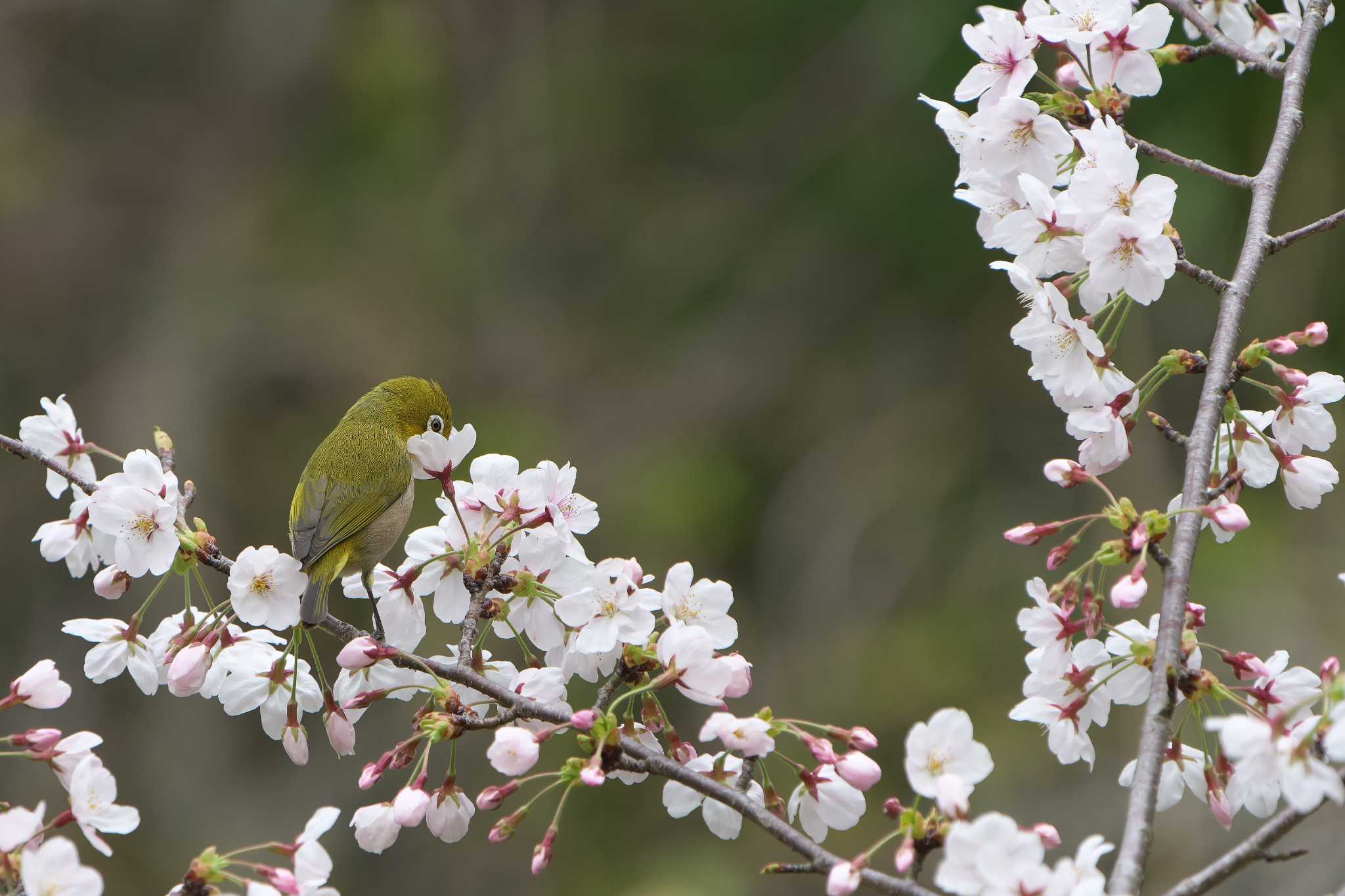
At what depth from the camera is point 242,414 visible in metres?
6.70

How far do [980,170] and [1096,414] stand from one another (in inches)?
14.3

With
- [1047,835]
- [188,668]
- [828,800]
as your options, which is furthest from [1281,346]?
[188,668]

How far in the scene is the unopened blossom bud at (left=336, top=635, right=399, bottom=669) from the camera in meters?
1.42

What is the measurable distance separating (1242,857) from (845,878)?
1.07 ft

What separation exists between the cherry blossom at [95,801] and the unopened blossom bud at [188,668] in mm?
174

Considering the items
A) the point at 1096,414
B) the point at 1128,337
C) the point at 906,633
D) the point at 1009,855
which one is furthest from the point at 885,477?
the point at 1009,855

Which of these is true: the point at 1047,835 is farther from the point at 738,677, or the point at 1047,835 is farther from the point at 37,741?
the point at 37,741

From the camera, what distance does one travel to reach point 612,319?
7023 millimetres

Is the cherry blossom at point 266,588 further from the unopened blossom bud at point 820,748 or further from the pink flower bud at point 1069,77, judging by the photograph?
the pink flower bud at point 1069,77

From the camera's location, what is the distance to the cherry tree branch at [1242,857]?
3.38ft

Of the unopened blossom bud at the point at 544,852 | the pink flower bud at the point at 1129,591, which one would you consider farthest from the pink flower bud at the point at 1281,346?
the unopened blossom bud at the point at 544,852

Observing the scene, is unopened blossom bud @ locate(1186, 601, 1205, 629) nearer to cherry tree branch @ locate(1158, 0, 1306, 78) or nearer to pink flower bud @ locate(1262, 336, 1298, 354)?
pink flower bud @ locate(1262, 336, 1298, 354)

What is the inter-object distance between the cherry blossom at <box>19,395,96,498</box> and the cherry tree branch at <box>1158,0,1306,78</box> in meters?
1.67

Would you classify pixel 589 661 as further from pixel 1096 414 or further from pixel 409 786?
pixel 1096 414
